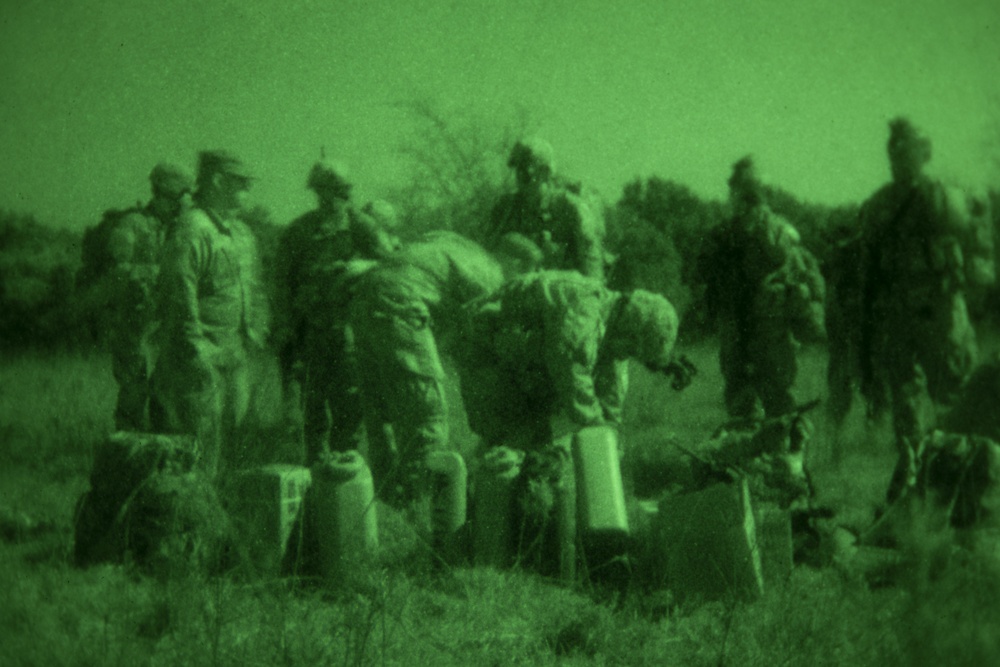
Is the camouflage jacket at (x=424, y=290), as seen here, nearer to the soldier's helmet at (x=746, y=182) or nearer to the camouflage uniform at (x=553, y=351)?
the camouflage uniform at (x=553, y=351)

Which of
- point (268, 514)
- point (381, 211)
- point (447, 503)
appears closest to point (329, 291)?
point (381, 211)

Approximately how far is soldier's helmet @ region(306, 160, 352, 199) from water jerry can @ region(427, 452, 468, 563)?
1.86m

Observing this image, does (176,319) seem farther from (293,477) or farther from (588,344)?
(588,344)

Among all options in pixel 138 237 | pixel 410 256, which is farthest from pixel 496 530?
pixel 138 237

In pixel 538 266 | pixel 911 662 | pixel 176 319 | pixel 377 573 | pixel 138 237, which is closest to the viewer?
pixel 911 662

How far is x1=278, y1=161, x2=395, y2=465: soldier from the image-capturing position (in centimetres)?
550

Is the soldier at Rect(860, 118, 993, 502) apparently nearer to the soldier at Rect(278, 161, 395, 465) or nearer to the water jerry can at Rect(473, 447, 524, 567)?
the water jerry can at Rect(473, 447, 524, 567)

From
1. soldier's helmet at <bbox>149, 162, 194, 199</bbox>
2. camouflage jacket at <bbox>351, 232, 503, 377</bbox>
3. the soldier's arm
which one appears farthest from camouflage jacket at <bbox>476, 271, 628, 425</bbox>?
soldier's helmet at <bbox>149, 162, 194, 199</bbox>

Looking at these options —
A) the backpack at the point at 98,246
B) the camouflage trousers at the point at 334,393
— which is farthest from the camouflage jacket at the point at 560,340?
the backpack at the point at 98,246

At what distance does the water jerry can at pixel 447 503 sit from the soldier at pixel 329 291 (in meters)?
1.41

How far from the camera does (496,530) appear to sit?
4078mm

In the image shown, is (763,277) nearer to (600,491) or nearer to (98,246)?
(600,491)

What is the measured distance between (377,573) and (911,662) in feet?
5.96

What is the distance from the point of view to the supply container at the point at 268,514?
3832 millimetres
